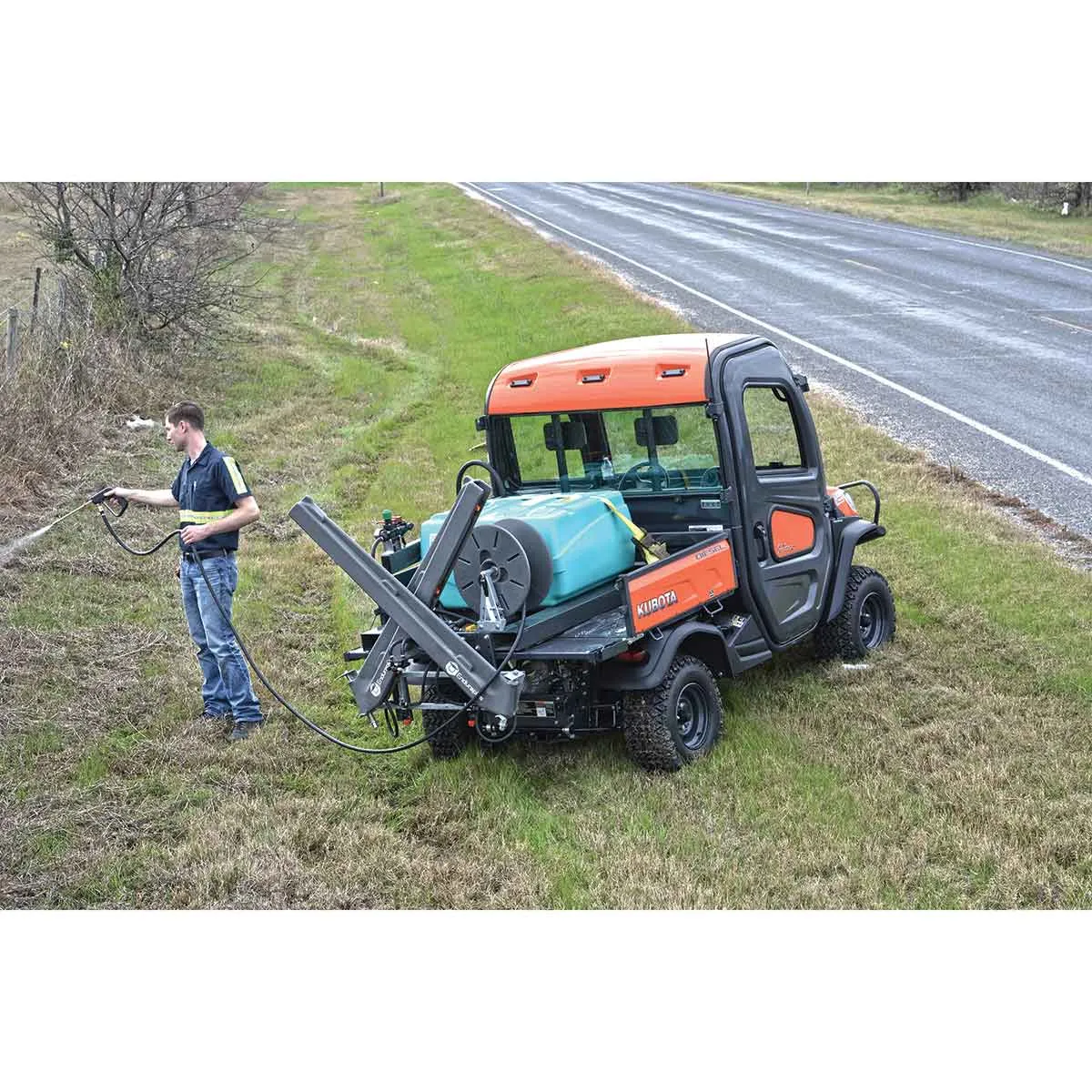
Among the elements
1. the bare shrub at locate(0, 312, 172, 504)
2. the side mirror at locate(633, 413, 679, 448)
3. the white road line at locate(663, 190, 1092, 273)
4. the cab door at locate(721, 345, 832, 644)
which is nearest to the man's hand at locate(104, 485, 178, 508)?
the side mirror at locate(633, 413, 679, 448)

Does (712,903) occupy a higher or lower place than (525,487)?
lower

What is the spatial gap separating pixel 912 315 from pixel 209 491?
15.1 meters

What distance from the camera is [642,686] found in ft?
21.4

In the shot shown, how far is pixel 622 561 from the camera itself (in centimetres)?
705

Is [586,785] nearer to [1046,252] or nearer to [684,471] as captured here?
[684,471]

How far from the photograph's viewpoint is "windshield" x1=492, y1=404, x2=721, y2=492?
24.5 ft

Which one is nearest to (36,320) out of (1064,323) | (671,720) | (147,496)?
(147,496)

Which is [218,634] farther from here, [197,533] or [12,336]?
[12,336]

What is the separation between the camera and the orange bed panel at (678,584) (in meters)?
6.42

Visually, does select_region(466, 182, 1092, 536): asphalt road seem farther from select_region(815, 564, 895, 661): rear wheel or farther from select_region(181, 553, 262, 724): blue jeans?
select_region(181, 553, 262, 724): blue jeans

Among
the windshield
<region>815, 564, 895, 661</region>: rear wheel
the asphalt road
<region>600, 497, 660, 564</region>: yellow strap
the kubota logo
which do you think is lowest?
the asphalt road

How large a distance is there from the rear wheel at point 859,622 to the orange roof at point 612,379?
184 cm

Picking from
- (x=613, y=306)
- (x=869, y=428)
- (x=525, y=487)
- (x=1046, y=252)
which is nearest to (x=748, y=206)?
(x=1046, y=252)

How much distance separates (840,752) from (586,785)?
1392mm
